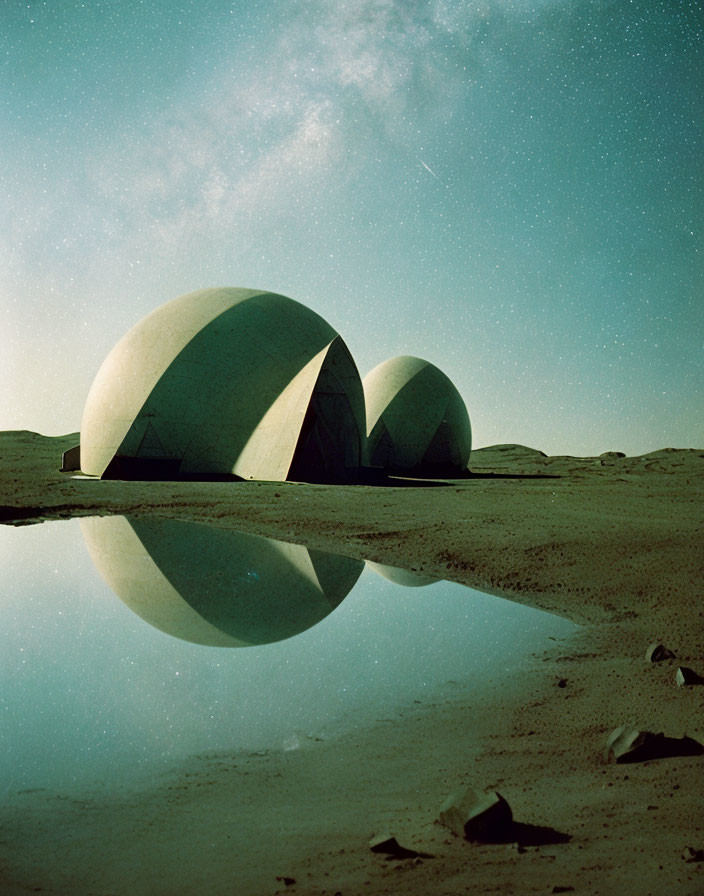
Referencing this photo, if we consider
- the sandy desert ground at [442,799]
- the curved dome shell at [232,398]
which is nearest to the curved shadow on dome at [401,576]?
the sandy desert ground at [442,799]

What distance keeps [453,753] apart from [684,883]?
1252mm

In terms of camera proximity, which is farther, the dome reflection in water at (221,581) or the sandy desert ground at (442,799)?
the dome reflection in water at (221,581)

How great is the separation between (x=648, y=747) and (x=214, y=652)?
114 inches

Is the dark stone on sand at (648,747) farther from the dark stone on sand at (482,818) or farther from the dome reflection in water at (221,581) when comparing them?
the dome reflection in water at (221,581)

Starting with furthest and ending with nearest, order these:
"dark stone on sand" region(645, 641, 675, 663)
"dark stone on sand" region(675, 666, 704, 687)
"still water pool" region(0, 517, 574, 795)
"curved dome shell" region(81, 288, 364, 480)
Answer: "curved dome shell" region(81, 288, 364, 480) < "dark stone on sand" region(645, 641, 675, 663) < "dark stone on sand" region(675, 666, 704, 687) < "still water pool" region(0, 517, 574, 795)

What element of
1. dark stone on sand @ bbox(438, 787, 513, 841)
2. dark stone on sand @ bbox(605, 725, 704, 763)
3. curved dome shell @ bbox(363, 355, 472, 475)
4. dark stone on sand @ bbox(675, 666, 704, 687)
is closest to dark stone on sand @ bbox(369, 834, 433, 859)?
dark stone on sand @ bbox(438, 787, 513, 841)

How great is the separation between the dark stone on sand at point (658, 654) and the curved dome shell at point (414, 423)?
2104 centimetres

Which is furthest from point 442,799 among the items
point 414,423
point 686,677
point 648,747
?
point 414,423

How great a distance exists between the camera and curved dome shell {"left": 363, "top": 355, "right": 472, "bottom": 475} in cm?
2598

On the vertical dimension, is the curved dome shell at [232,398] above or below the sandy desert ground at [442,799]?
above

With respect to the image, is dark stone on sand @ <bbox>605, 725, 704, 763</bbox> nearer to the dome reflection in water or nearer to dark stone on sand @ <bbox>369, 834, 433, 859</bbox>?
dark stone on sand @ <bbox>369, 834, 433, 859</bbox>

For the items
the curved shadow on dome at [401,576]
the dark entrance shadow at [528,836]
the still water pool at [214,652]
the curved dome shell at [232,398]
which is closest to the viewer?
the dark entrance shadow at [528,836]

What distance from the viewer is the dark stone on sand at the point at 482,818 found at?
235 centimetres

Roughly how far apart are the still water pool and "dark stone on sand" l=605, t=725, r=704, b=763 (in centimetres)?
115
